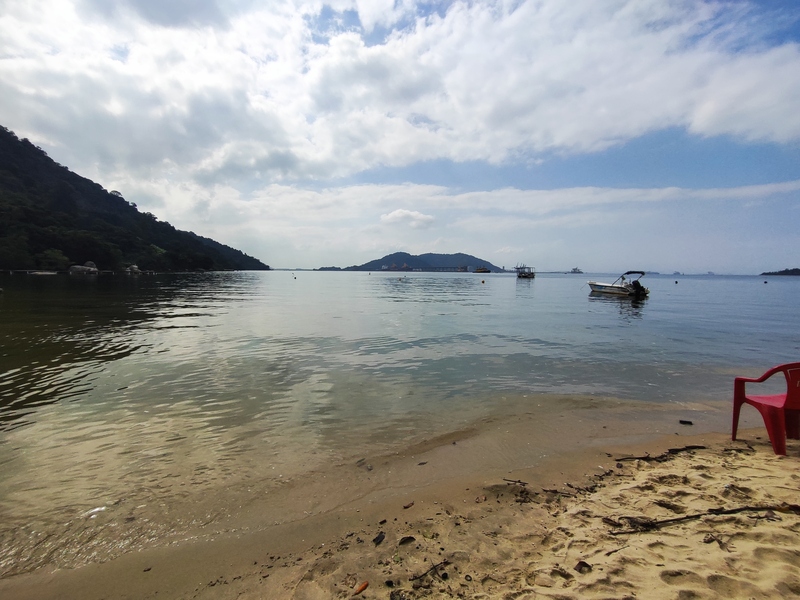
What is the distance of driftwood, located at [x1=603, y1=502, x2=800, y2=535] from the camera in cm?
427

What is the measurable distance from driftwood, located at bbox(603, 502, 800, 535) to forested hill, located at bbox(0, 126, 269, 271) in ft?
422

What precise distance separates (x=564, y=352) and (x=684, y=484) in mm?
11832

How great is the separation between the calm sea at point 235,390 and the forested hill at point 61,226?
3983 inches

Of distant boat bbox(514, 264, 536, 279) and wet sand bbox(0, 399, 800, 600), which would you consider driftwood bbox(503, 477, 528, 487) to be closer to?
wet sand bbox(0, 399, 800, 600)

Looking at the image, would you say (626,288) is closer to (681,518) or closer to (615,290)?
(615,290)

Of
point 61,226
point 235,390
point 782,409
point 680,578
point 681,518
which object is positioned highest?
point 61,226

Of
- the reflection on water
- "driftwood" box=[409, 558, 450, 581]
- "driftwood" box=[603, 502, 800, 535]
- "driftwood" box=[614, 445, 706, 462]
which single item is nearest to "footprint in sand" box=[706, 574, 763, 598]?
"driftwood" box=[603, 502, 800, 535]

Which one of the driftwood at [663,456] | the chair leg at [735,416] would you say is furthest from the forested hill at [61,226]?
the chair leg at [735,416]

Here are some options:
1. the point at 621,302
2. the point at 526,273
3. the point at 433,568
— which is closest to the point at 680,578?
the point at 433,568

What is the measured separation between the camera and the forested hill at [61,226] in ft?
315

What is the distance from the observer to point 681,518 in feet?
14.4

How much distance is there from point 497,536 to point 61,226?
153 meters

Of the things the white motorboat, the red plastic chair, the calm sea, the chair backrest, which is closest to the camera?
the calm sea

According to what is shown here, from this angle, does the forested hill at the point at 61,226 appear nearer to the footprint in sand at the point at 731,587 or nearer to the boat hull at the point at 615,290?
the boat hull at the point at 615,290
